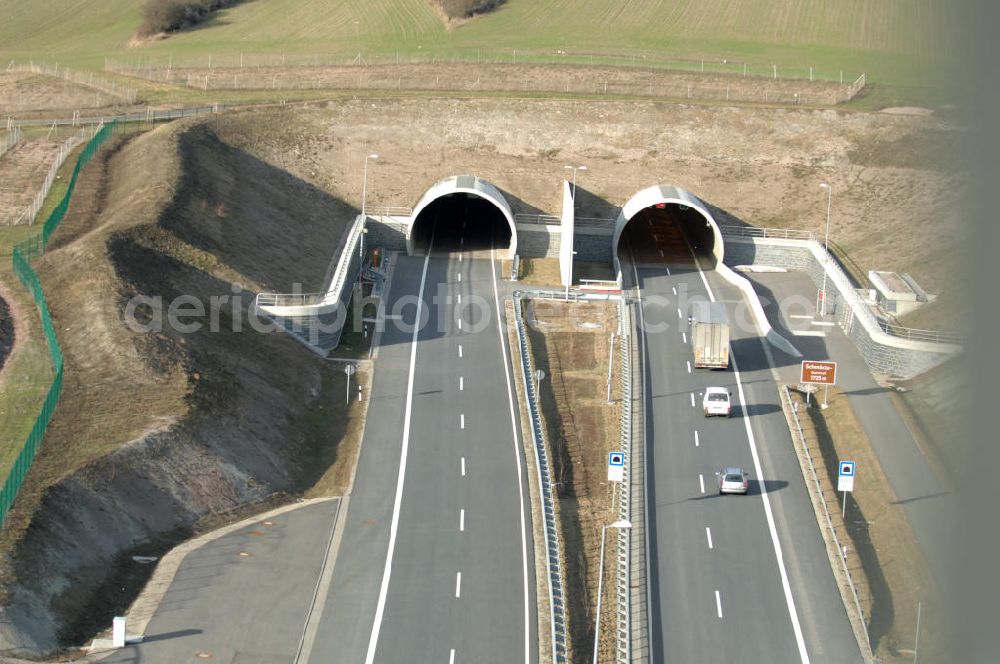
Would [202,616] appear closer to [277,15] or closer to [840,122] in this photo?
[840,122]

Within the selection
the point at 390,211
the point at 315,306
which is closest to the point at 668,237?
the point at 390,211

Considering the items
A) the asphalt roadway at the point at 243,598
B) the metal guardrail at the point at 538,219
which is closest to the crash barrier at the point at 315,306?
the metal guardrail at the point at 538,219

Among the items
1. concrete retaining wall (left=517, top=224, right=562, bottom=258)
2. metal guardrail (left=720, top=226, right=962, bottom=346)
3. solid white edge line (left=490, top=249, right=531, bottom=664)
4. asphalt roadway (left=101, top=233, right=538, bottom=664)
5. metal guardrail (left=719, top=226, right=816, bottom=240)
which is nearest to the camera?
asphalt roadway (left=101, top=233, right=538, bottom=664)

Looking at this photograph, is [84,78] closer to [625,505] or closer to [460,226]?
[460,226]

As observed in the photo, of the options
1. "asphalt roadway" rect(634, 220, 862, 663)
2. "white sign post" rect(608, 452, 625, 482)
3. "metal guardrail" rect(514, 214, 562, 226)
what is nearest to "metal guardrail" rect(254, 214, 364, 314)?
"metal guardrail" rect(514, 214, 562, 226)

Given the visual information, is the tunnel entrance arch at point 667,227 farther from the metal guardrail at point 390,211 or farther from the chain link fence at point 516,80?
the chain link fence at point 516,80

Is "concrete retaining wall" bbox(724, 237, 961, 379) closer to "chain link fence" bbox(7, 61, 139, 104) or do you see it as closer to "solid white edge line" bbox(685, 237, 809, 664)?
"solid white edge line" bbox(685, 237, 809, 664)
